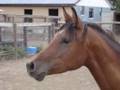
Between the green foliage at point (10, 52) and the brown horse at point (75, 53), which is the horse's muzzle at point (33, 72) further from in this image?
A: the green foliage at point (10, 52)

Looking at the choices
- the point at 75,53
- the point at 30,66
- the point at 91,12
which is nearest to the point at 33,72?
the point at 30,66

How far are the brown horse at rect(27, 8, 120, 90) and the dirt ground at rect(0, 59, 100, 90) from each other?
4300 mm

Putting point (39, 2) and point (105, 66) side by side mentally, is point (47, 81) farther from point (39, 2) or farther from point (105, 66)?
point (39, 2)

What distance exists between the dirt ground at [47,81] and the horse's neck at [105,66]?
4.23 metres

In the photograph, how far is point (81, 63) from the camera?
11.0 ft

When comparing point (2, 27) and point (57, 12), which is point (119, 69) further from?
point (57, 12)

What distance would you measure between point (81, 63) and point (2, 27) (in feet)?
35.2

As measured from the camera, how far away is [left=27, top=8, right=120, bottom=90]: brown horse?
3285 mm

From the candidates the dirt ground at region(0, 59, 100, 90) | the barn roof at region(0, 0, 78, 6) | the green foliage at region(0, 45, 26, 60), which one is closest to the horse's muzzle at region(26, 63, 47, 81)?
the dirt ground at region(0, 59, 100, 90)

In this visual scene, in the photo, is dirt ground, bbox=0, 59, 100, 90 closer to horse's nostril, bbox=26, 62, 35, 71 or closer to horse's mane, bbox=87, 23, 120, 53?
horse's mane, bbox=87, 23, 120, 53

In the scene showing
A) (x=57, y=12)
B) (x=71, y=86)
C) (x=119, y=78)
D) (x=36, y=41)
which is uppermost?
(x=119, y=78)

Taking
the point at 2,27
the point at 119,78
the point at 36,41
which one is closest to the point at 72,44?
the point at 119,78

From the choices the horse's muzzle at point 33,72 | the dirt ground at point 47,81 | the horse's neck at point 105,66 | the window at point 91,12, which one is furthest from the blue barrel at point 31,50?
the window at point 91,12

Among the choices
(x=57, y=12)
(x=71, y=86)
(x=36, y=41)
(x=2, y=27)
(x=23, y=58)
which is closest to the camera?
(x=71, y=86)
